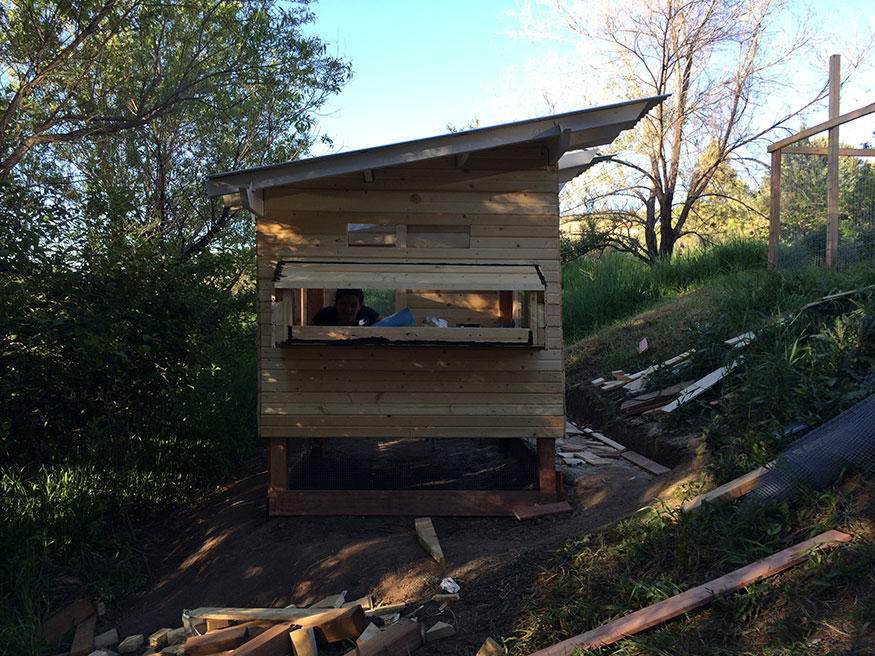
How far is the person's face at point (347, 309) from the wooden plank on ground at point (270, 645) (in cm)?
371

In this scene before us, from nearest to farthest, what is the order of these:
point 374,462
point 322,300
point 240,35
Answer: point 374,462
point 322,300
point 240,35

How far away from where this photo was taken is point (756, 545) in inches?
175

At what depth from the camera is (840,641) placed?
11.4 feet

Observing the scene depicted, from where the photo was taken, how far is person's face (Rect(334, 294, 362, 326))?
25.7 feet

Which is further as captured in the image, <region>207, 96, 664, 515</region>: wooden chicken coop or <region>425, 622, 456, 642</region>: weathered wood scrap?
<region>207, 96, 664, 515</region>: wooden chicken coop

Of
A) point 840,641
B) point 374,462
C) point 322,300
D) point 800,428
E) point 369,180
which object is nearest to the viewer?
point 840,641

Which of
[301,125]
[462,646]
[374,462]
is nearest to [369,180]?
[374,462]

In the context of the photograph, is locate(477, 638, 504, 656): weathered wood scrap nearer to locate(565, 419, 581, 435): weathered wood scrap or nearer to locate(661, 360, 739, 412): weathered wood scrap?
locate(661, 360, 739, 412): weathered wood scrap

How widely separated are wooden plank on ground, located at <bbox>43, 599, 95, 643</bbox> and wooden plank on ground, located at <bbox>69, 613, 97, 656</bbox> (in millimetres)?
53

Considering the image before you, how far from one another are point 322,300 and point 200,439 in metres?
2.44

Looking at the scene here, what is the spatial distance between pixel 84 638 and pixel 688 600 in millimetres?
4503

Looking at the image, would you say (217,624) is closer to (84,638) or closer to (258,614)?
(258,614)

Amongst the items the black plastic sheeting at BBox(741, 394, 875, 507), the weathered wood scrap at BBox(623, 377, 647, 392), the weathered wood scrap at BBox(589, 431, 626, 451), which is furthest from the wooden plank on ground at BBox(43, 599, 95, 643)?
the weathered wood scrap at BBox(623, 377, 647, 392)

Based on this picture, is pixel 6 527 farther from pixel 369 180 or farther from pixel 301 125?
pixel 301 125
